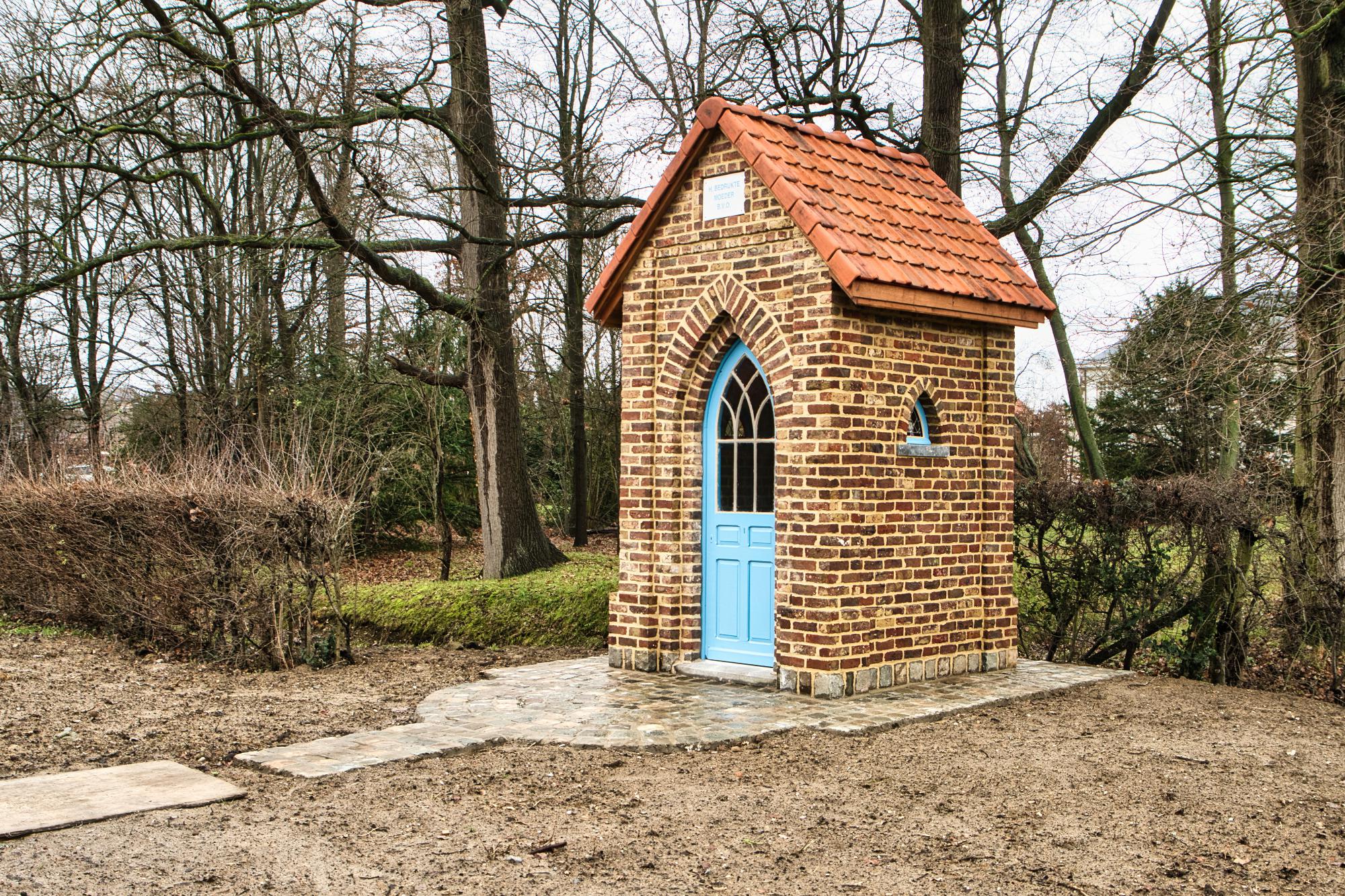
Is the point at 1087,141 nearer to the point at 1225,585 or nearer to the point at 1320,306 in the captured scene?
the point at 1320,306

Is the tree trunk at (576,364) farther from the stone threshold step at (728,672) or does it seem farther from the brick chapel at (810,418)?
the stone threshold step at (728,672)

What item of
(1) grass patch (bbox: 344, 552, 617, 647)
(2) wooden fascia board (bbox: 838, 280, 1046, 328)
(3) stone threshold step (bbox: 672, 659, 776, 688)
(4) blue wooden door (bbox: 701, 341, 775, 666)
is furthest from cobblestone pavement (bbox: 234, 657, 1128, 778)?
(2) wooden fascia board (bbox: 838, 280, 1046, 328)

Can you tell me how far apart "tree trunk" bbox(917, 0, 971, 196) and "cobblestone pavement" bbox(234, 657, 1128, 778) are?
705 cm

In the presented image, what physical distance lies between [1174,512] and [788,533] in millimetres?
3896

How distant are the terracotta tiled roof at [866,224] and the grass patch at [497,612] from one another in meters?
3.95

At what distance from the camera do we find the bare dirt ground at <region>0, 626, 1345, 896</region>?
5.33 m

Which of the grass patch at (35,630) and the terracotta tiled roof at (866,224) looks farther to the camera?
the grass patch at (35,630)

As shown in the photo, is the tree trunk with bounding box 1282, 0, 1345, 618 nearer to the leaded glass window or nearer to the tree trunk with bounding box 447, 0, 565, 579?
the leaded glass window

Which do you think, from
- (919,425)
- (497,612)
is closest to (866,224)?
(919,425)

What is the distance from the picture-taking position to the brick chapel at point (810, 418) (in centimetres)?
924

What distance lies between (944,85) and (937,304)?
6.72m

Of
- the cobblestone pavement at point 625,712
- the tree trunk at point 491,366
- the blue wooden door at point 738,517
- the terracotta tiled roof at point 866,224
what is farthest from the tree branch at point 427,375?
the blue wooden door at point 738,517

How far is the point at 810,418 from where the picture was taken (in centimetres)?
923

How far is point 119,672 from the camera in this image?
11.5 metres
